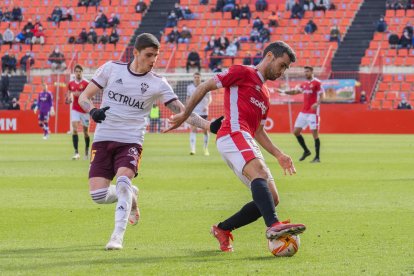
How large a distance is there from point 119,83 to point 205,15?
1744 inches

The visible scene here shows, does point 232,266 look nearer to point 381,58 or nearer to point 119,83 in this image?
point 119,83

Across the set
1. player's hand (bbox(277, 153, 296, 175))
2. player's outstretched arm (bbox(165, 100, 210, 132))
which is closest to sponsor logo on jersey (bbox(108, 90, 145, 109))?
player's outstretched arm (bbox(165, 100, 210, 132))

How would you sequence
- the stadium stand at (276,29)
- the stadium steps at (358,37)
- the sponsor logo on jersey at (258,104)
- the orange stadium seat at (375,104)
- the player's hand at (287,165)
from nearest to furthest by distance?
the player's hand at (287,165), the sponsor logo on jersey at (258,104), the orange stadium seat at (375,104), the stadium steps at (358,37), the stadium stand at (276,29)

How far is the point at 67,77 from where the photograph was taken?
4809 centimetres

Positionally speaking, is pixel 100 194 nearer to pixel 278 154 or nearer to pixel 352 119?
pixel 278 154

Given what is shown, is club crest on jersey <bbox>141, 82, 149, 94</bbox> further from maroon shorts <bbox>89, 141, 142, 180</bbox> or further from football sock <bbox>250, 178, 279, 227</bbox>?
football sock <bbox>250, 178, 279, 227</bbox>

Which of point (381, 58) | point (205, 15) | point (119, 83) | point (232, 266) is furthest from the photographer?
point (205, 15)

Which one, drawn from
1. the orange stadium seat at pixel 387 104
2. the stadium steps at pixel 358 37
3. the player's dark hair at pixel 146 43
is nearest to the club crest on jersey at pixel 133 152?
the player's dark hair at pixel 146 43

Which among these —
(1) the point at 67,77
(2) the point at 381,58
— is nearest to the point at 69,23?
(1) the point at 67,77

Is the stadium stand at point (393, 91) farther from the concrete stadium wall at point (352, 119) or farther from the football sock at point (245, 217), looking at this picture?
the football sock at point (245, 217)

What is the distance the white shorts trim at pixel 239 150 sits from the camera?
28.6ft

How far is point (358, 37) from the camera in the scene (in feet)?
160

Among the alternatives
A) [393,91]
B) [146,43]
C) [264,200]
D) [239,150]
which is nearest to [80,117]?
[146,43]

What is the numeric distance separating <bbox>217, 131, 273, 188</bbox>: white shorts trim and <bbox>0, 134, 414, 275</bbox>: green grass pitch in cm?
84
